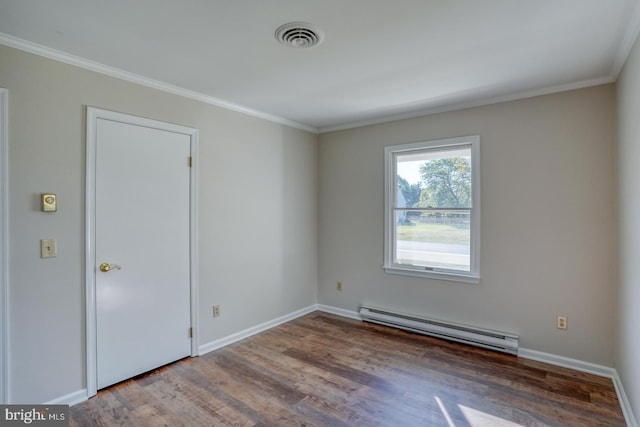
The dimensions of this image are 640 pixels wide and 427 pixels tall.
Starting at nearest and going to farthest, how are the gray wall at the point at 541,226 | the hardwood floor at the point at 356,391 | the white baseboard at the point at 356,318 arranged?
the hardwood floor at the point at 356,391
the white baseboard at the point at 356,318
the gray wall at the point at 541,226

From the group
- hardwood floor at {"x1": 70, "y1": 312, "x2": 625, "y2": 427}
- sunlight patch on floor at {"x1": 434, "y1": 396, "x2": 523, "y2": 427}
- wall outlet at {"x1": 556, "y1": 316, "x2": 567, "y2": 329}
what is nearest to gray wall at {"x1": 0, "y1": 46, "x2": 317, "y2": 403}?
hardwood floor at {"x1": 70, "y1": 312, "x2": 625, "y2": 427}

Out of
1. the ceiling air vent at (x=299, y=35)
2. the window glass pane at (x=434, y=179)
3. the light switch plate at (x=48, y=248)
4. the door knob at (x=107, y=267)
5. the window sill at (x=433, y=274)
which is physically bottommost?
the window sill at (x=433, y=274)

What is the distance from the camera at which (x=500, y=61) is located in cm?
247

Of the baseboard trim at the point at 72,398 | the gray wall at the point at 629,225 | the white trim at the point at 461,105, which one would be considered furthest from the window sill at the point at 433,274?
the baseboard trim at the point at 72,398

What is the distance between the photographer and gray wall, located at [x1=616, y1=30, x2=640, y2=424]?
205 centimetres

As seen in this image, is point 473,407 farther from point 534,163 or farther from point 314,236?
point 314,236

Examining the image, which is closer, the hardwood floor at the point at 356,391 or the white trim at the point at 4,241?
the white trim at the point at 4,241

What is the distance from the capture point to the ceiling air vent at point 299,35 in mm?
2004

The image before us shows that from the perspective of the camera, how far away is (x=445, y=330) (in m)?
3.53

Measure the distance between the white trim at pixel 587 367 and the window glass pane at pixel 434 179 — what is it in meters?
1.53

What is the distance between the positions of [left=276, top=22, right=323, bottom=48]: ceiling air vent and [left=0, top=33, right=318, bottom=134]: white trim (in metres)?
1.36

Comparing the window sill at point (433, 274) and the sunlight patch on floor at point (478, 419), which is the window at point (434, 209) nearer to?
the window sill at point (433, 274)

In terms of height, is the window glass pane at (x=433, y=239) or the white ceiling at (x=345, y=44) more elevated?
the white ceiling at (x=345, y=44)

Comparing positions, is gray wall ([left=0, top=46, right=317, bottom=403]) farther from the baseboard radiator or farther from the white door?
A: the baseboard radiator
